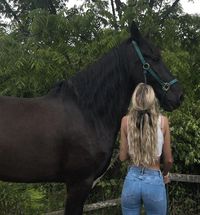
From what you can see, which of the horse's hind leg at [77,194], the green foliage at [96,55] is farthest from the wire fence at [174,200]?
the horse's hind leg at [77,194]

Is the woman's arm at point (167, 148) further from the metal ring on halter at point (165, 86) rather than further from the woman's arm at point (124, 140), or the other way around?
the metal ring on halter at point (165, 86)

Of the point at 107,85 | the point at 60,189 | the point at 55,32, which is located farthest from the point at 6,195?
the point at 55,32

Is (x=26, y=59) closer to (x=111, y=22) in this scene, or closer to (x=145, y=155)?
(x=111, y=22)

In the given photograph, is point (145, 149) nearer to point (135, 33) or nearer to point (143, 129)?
point (143, 129)

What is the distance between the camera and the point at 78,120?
387 cm

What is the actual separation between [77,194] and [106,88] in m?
1.03

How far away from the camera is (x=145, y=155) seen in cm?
324

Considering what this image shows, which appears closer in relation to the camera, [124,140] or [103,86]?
[124,140]

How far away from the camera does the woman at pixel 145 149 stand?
3238 mm

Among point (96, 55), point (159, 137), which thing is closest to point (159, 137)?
point (159, 137)

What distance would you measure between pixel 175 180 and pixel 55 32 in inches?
125

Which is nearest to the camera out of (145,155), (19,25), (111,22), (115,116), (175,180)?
(145,155)

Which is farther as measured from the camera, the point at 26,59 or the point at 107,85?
the point at 26,59

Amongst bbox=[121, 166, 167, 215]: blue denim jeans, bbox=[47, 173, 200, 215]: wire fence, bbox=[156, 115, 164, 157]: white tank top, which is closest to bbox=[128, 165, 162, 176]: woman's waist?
bbox=[121, 166, 167, 215]: blue denim jeans
